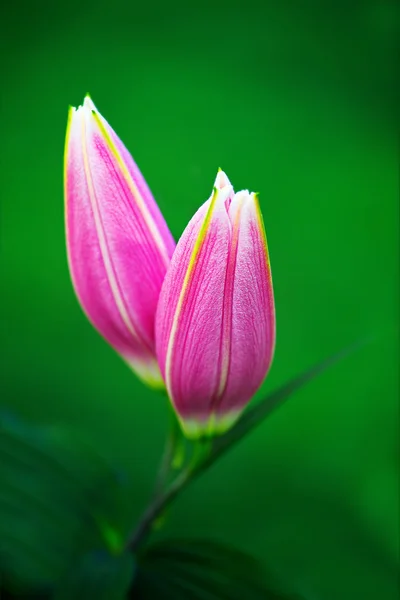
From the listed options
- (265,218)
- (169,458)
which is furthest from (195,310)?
(265,218)

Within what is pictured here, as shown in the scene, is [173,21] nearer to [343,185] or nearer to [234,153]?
[234,153]

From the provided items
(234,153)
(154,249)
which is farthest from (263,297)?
(234,153)

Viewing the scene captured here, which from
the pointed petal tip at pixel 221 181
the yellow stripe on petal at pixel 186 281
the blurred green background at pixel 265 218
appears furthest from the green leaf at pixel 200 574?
the blurred green background at pixel 265 218

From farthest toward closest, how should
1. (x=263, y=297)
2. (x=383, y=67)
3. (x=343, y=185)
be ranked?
(x=383, y=67) → (x=343, y=185) → (x=263, y=297)

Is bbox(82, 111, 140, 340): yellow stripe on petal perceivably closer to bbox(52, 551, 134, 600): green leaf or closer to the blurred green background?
bbox(52, 551, 134, 600): green leaf

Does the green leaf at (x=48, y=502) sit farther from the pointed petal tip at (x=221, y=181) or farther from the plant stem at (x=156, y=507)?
the pointed petal tip at (x=221, y=181)

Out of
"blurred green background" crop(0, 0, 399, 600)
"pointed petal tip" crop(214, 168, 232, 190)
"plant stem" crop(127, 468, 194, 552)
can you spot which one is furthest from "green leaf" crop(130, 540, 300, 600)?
"blurred green background" crop(0, 0, 399, 600)

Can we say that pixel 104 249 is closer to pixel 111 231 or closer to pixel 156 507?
pixel 111 231
